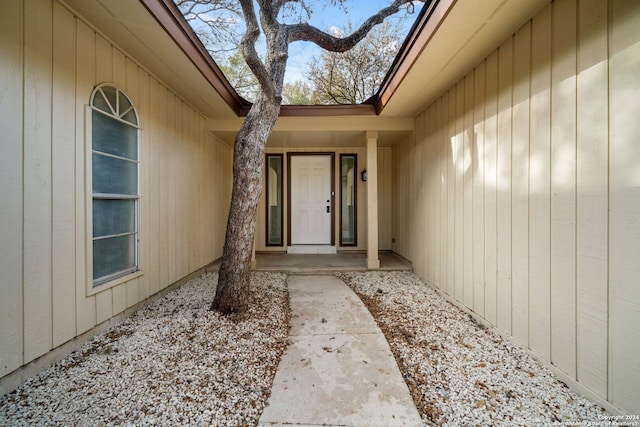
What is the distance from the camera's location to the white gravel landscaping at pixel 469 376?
1.33 metres

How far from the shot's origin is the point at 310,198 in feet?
17.2

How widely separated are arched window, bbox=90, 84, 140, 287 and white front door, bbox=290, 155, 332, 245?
2.99 m

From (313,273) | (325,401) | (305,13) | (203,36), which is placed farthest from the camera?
(203,36)

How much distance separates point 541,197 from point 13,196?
3364 millimetres

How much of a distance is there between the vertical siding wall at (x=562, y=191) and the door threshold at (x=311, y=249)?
9.13 ft

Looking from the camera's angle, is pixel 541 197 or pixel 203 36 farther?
pixel 203 36

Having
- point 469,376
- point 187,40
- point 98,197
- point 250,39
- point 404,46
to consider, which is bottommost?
point 469,376

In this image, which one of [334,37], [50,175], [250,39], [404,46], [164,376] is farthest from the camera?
[334,37]

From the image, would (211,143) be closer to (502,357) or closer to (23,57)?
(23,57)

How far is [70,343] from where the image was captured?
1814 millimetres

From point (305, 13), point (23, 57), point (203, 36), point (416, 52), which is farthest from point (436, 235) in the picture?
point (203, 36)

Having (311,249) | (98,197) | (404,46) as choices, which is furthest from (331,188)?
(98,197)

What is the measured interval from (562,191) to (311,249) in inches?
159

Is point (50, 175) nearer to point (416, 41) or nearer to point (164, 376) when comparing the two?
point (164, 376)
